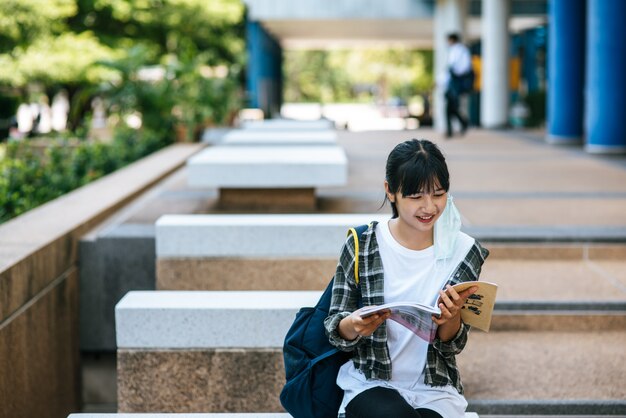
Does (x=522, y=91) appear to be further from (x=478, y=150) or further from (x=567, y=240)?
(x=567, y=240)

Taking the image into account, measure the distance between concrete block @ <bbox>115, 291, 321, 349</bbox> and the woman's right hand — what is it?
1515 mm

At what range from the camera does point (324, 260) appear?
559 centimetres

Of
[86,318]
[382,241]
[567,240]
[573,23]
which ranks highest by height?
[573,23]

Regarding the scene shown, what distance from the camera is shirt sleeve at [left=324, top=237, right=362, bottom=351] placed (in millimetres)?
3039

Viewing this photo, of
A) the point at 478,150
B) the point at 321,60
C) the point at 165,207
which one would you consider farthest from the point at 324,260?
the point at 321,60

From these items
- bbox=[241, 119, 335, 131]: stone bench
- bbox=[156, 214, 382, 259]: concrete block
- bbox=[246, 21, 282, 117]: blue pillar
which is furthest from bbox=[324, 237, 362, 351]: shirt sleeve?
bbox=[246, 21, 282, 117]: blue pillar

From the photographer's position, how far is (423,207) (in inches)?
117

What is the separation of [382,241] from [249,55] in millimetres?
25923

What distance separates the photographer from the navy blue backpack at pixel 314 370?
3133mm

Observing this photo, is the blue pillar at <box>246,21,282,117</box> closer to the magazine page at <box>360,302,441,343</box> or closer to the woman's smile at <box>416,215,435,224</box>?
the woman's smile at <box>416,215,435,224</box>

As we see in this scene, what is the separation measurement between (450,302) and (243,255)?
299 cm

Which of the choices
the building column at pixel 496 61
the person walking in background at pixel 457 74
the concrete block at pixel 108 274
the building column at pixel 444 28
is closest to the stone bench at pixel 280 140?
the concrete block at pixel 108 274

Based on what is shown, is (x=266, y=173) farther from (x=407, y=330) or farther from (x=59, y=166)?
(x=59, y=166)

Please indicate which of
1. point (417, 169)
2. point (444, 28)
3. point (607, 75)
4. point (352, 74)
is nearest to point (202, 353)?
point (417, 169)
